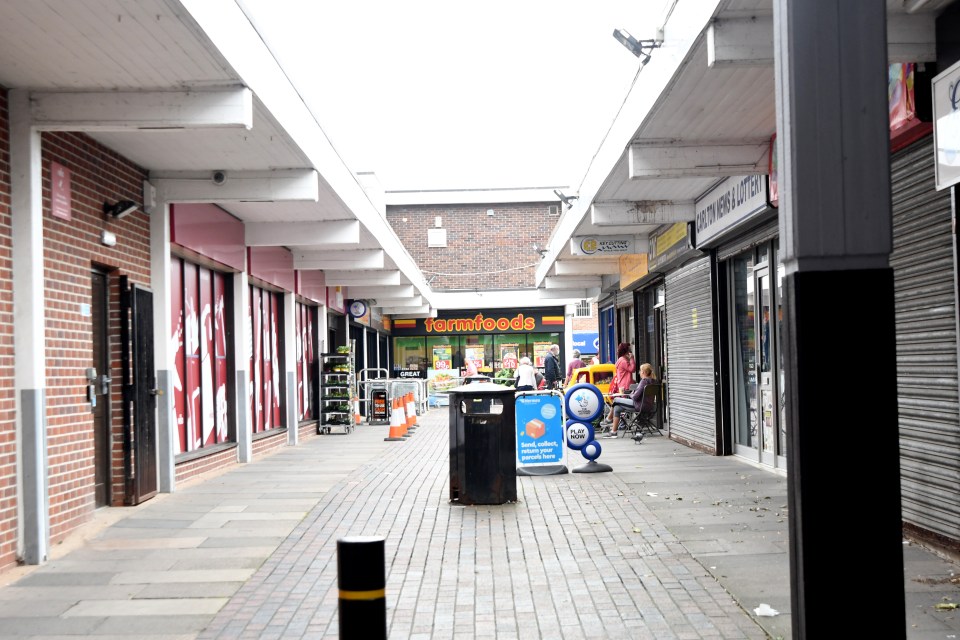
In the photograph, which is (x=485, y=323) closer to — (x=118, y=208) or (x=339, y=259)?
A: (x=339, y=259)

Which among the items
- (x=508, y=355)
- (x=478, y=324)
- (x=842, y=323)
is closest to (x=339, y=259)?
(x=842, y=323)

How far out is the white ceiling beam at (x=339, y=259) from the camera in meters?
18.6

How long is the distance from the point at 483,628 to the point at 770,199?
6.49 metres

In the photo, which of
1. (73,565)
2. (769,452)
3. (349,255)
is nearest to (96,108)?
(73,565)

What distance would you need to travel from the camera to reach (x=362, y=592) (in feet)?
9.77

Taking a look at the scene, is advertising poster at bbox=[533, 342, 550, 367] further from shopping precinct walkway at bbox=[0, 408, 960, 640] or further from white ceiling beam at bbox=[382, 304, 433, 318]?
shopping precinct walkway at bbox=[0, 408, 960, 640]

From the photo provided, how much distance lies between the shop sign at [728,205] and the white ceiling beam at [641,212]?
28 centimetres

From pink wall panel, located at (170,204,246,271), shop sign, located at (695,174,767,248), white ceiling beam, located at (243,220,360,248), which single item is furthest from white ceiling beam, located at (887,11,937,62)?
white ceiling beam, located at (243,220,360,248)

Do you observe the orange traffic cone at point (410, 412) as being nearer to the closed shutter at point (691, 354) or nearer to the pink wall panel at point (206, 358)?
the closed shutter at point (691, 354)

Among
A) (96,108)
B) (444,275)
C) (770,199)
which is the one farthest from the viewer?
(444,275)

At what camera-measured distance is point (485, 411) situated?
988 cm

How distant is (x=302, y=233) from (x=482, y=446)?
21.5ft

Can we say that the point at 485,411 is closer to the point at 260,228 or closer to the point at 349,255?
the point at 260,228

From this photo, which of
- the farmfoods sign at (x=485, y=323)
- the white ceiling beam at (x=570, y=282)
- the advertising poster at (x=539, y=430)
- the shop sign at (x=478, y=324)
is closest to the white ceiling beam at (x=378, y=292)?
the white ceiling beam at (x=570, y=282)
